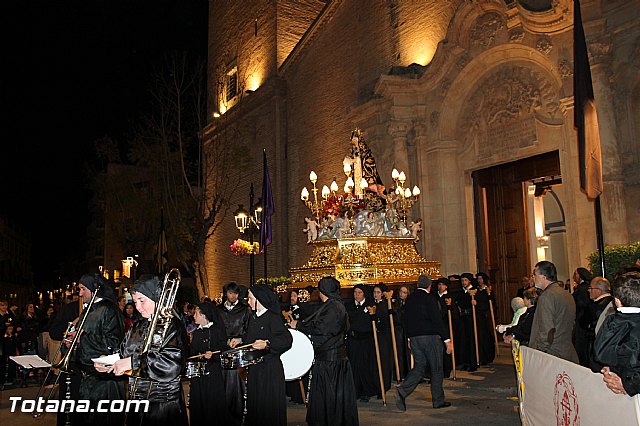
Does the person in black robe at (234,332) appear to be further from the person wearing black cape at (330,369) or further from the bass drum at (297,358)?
the person wearing black cape at (330,369)

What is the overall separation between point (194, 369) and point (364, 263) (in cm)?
653

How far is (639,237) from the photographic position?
11039 millimetres

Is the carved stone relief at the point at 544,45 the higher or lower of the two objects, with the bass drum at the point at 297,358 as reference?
higher

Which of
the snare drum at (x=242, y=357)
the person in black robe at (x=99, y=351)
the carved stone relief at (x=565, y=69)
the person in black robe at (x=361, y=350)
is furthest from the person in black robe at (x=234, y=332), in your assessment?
the carved stone relief at (x=565, y=69)

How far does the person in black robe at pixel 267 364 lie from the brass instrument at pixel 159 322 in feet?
4.92

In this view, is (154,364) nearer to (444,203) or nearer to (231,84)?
(444,203)

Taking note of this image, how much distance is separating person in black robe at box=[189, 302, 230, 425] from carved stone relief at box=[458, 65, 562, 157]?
9.58 m

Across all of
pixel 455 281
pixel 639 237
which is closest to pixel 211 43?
pixel 455 281

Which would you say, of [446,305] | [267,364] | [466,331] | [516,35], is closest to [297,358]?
[267,364]

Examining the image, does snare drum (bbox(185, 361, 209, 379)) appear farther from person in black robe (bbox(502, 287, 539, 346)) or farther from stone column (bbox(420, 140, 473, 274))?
stone column (bbox(420, 140, 473, 274))

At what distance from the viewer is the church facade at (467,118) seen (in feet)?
37.3

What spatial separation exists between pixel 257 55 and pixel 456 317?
62.2ft

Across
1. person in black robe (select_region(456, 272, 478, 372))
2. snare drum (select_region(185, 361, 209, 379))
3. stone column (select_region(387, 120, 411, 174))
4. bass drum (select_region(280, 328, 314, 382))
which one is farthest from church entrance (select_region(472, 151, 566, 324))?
snare drum (select_region(185, 361, 209, 379))

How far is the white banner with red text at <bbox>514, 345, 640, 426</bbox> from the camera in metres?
4.07
